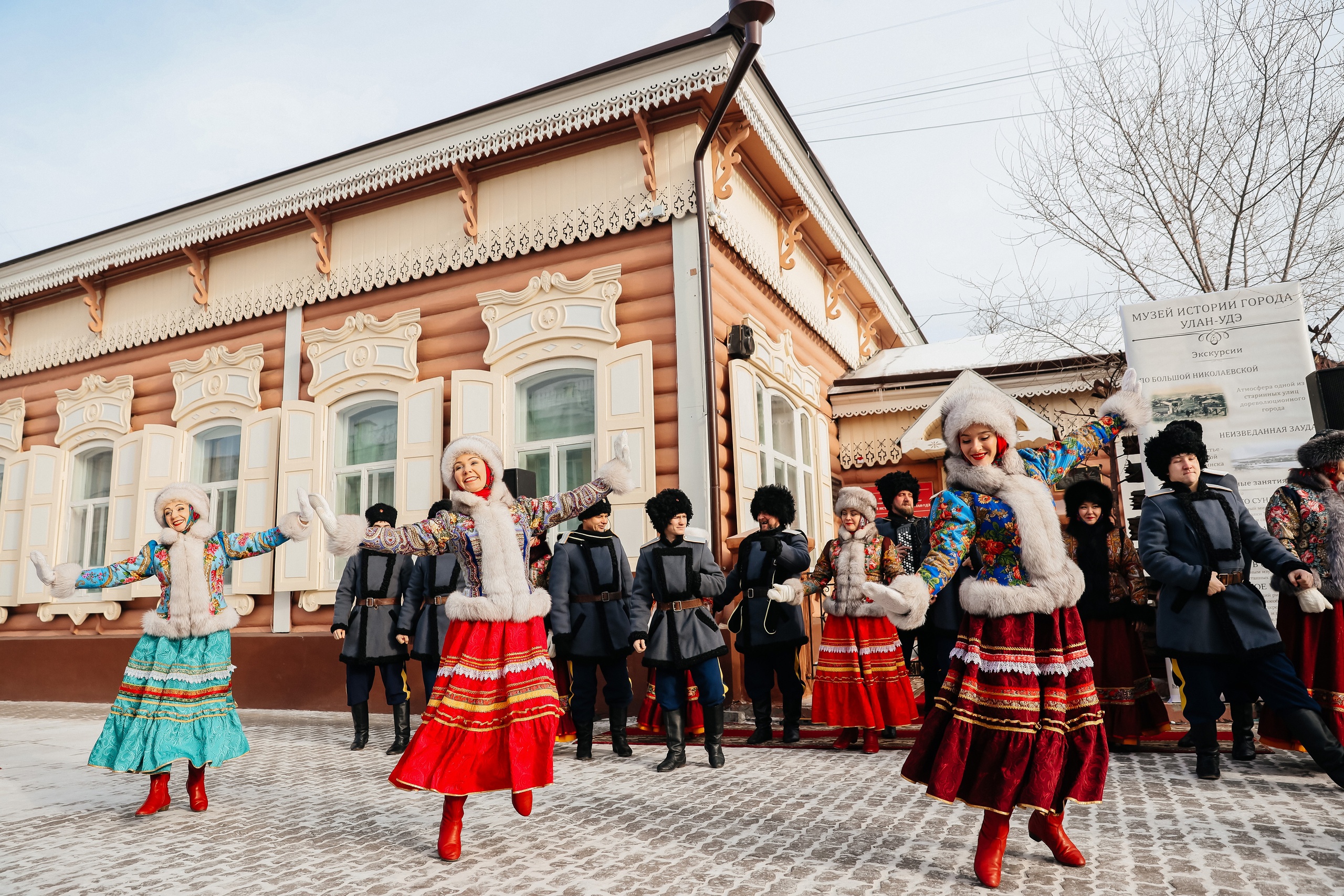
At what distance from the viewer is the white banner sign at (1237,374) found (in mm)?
6352

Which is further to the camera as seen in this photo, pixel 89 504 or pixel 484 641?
pixel 89 504

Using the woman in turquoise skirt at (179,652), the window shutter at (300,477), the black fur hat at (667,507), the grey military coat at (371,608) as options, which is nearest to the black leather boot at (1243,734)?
the black fur hat at (667,507)

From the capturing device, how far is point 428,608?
6590mm

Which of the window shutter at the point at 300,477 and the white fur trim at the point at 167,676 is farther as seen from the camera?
the window shutter at the point at 300,477

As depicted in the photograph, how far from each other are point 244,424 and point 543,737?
7583 mm

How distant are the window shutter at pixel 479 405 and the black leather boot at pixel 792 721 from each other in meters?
Answer: 3.80

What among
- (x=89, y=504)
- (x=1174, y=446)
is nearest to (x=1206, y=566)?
(x=1174, y=446)

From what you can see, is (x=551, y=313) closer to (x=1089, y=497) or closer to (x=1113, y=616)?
(x=1089, y=497)

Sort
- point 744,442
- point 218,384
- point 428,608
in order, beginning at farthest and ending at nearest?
point 218,384
point 744,442
point 428,608

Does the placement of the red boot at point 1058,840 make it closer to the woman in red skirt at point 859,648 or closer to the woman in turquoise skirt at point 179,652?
the woman in red skirt at point 859,648

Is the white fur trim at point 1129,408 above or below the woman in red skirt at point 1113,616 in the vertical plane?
above

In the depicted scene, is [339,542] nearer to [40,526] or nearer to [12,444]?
[40,526]

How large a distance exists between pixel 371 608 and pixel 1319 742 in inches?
245

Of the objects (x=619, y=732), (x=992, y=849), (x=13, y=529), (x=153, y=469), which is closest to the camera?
(x=992, y=849)
